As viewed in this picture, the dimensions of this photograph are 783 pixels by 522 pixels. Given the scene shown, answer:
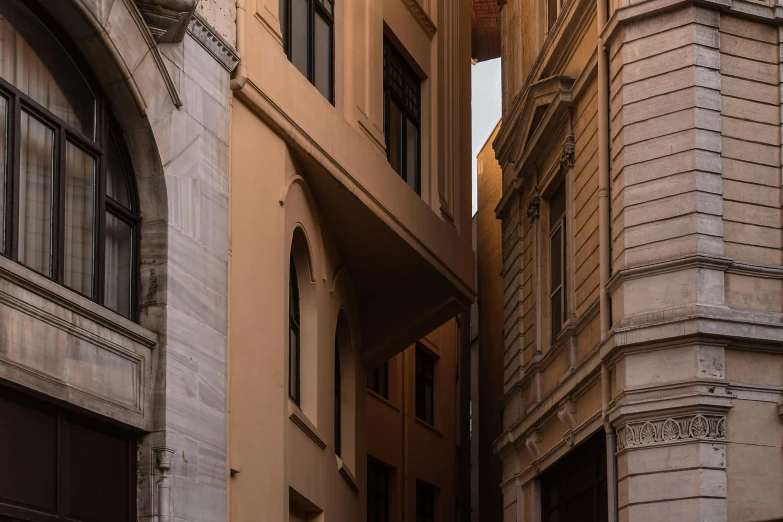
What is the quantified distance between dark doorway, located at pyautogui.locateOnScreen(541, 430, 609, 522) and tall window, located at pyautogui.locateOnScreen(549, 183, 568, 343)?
255 centimetres

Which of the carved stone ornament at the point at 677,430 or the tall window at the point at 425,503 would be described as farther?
the tall window at the point at 425,503

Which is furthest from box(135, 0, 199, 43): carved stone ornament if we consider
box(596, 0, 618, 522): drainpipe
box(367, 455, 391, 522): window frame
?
box(367, 455, 391, 522): window frame

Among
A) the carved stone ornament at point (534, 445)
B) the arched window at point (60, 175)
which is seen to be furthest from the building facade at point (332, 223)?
the carved stone ornament at point (534, 445)

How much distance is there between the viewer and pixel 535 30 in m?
29.0

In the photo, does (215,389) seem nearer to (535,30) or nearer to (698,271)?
(698,271)

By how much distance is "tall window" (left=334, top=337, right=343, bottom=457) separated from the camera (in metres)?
25.0

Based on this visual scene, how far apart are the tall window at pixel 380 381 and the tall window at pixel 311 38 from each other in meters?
14.5

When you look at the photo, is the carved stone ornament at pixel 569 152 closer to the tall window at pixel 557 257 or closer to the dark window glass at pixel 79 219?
the tall window at pixel 557 257

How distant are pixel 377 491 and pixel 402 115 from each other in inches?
497

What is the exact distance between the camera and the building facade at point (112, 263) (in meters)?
13.6

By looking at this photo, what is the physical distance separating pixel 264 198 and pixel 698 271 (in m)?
6.08

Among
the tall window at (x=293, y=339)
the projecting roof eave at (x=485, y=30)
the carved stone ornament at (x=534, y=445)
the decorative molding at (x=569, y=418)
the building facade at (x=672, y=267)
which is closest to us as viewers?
the building facade at (x=672, y=267)

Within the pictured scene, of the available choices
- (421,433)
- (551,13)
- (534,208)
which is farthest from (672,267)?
(421,433)

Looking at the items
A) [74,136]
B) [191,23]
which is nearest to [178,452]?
[74,136]
